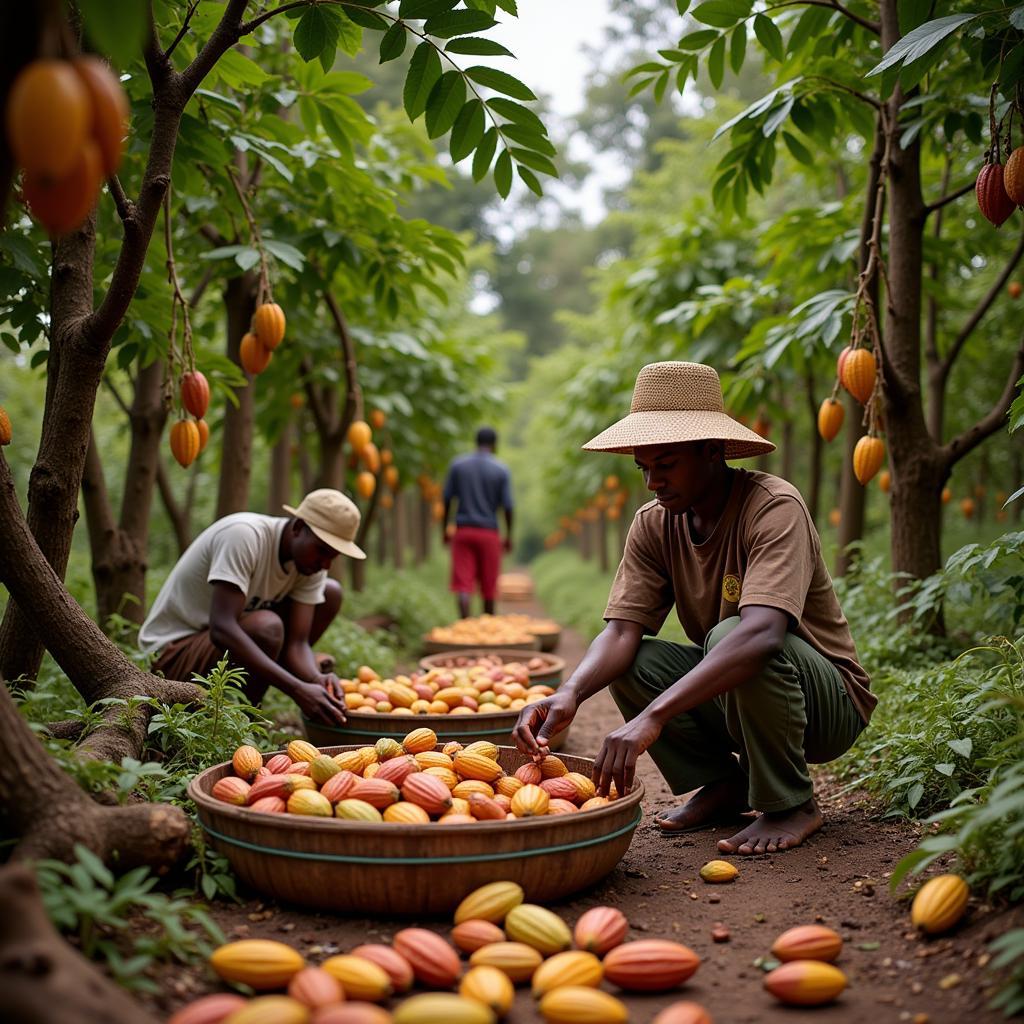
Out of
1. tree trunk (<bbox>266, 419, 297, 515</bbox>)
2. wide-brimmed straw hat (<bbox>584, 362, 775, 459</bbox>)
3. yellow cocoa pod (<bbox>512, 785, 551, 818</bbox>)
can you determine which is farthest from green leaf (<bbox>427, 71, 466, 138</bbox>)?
tree trunk (<bbox>266, 419, 297, 515</bbox>)

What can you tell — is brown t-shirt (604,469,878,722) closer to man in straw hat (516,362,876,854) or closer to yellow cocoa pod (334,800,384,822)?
man in straw hat (516,362,876,854)

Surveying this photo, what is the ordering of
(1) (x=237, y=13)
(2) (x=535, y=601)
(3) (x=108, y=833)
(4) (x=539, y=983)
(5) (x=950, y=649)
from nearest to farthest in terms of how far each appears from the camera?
(4) (x=539, y=983) → (3) (x=108, y=833) → (1) (x=237, y=13) → (5) (x=950, y=649) → (2) (x=535, y=601)

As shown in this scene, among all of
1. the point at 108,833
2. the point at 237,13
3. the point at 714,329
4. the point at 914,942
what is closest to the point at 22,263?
the point at 237,13

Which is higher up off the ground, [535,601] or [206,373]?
[206,373]

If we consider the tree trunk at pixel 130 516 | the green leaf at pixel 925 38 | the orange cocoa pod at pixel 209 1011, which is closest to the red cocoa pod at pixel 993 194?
the green leaf at pixel 925 38

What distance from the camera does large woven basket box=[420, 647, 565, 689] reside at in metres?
5.51

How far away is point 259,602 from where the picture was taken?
479cm

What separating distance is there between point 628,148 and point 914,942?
39.3 m

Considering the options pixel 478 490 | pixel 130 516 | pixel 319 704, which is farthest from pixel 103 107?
pixel 478 490

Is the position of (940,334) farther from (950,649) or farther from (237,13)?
(237,13)

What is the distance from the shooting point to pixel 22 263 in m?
3.54

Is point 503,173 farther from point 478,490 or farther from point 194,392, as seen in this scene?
point 478,490

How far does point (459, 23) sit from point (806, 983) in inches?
118

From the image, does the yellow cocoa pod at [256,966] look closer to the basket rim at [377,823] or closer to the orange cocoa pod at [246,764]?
the basket rim at [377,823]
